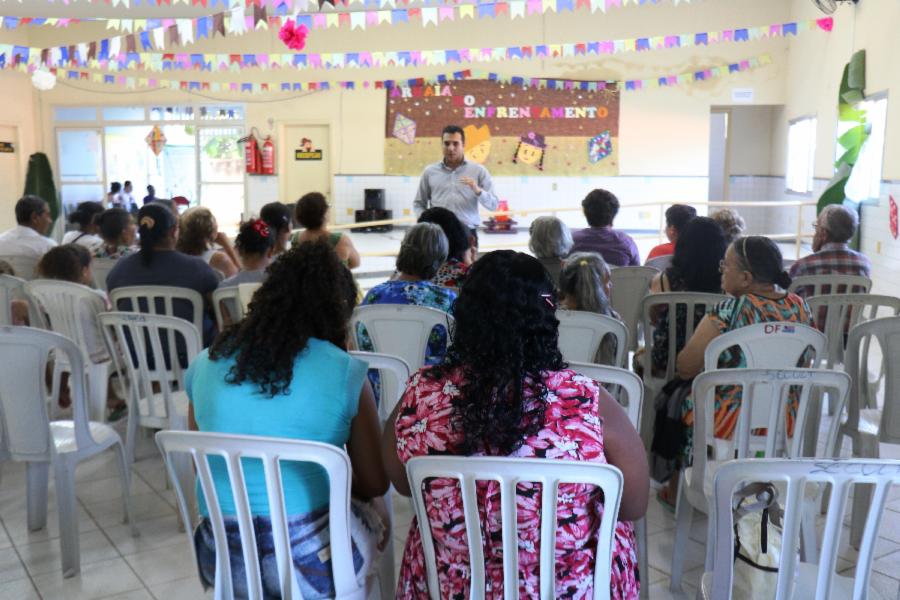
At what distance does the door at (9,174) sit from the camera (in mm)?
13109

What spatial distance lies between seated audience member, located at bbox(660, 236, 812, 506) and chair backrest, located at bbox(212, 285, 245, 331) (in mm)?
1917

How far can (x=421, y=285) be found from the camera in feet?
10.4

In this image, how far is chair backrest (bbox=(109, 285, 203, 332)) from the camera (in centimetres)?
363

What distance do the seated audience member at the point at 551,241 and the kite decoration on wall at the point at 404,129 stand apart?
349 inches

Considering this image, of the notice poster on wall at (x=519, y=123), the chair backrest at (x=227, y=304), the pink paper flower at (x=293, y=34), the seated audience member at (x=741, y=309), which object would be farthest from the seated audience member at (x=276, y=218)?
the notice poster on wall at (x=519, y=123)

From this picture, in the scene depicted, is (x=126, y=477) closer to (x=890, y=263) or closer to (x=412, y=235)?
(x=412, y=235)

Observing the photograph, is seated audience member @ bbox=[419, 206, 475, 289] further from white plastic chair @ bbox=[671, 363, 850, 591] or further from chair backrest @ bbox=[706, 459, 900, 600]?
chair backrest @ bbox=[706, 459, 900, 600]

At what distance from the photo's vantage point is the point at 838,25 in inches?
360

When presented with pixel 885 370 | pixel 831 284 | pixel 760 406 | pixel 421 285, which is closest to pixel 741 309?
pixel 760 406

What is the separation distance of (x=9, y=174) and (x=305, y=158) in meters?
4.57

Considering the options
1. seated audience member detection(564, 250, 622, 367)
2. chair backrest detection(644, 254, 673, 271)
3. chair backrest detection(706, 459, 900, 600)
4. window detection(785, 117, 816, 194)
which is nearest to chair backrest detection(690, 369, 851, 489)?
seated audience member detection(564, 250, 622, 367)

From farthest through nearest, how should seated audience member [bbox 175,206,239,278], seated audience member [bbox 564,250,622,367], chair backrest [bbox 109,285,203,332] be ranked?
seated audience member [bbox 175,206,239,278] → chair backrest [bbox 109,285,203,332] → seated audience member [bbox 564,250,622,367]

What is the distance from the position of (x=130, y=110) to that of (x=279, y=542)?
13.4m

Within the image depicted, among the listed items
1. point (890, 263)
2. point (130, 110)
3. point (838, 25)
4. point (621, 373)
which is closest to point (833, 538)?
point (621, 373)
